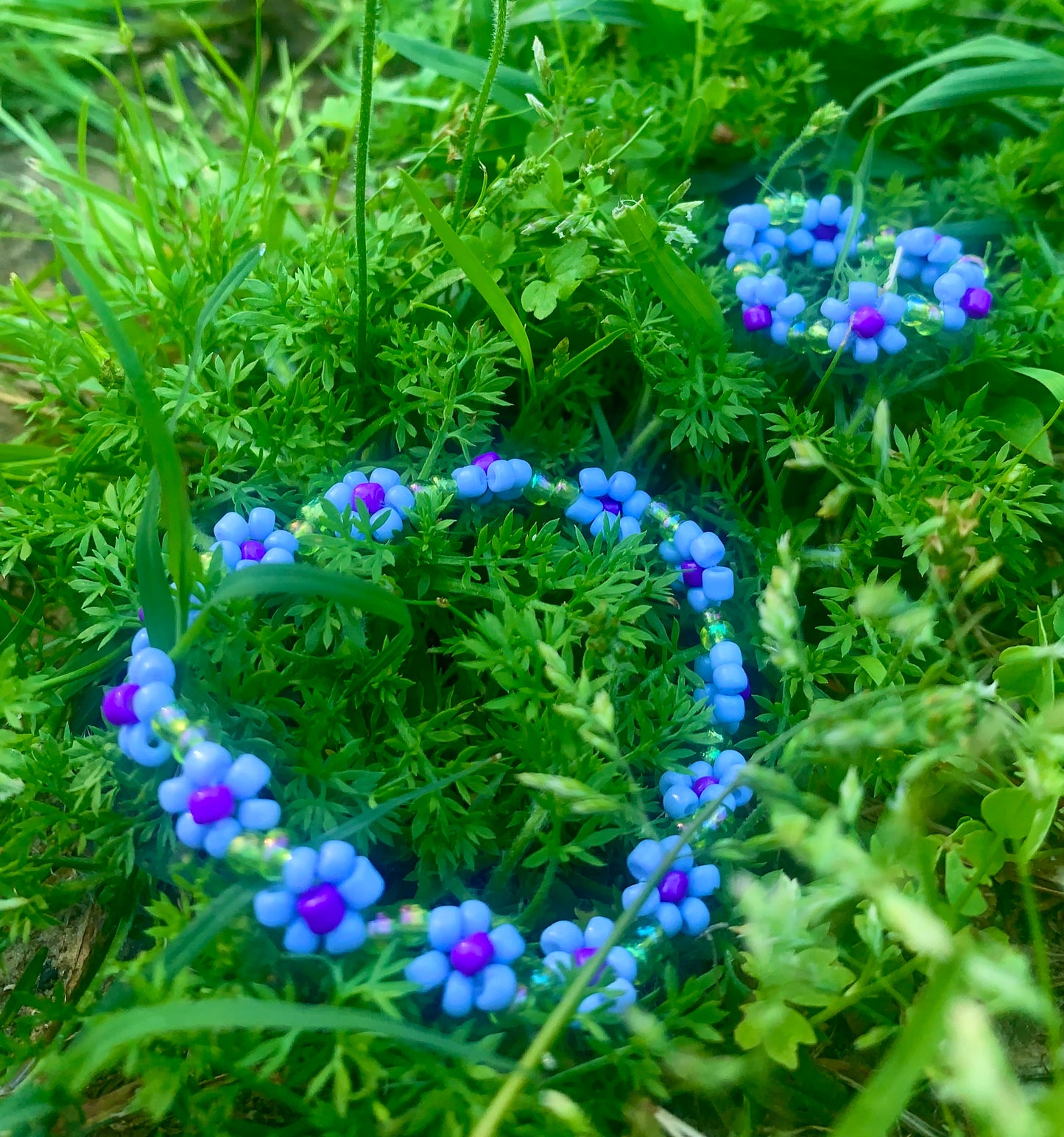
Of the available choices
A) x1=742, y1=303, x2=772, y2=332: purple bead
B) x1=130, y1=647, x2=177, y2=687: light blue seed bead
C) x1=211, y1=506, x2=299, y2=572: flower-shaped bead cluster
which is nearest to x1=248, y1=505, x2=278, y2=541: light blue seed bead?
x1=211, y1=506, x2=299, y2=572: flower-shaped bead cluster

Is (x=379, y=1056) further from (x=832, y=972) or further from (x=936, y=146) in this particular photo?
(x=936, y=146)

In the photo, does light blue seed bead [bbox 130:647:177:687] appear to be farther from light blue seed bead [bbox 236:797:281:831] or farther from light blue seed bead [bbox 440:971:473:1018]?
light blue seed bead [bbox 440:971:473:1018]

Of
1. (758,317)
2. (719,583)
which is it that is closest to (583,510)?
(719,583)

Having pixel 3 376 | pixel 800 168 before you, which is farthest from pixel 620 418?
pixel 3 376

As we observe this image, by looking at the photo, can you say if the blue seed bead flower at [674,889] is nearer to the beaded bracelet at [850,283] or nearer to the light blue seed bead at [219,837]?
the light blue seed bead at [219,837]

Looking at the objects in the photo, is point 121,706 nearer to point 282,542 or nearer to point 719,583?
point 282,542
